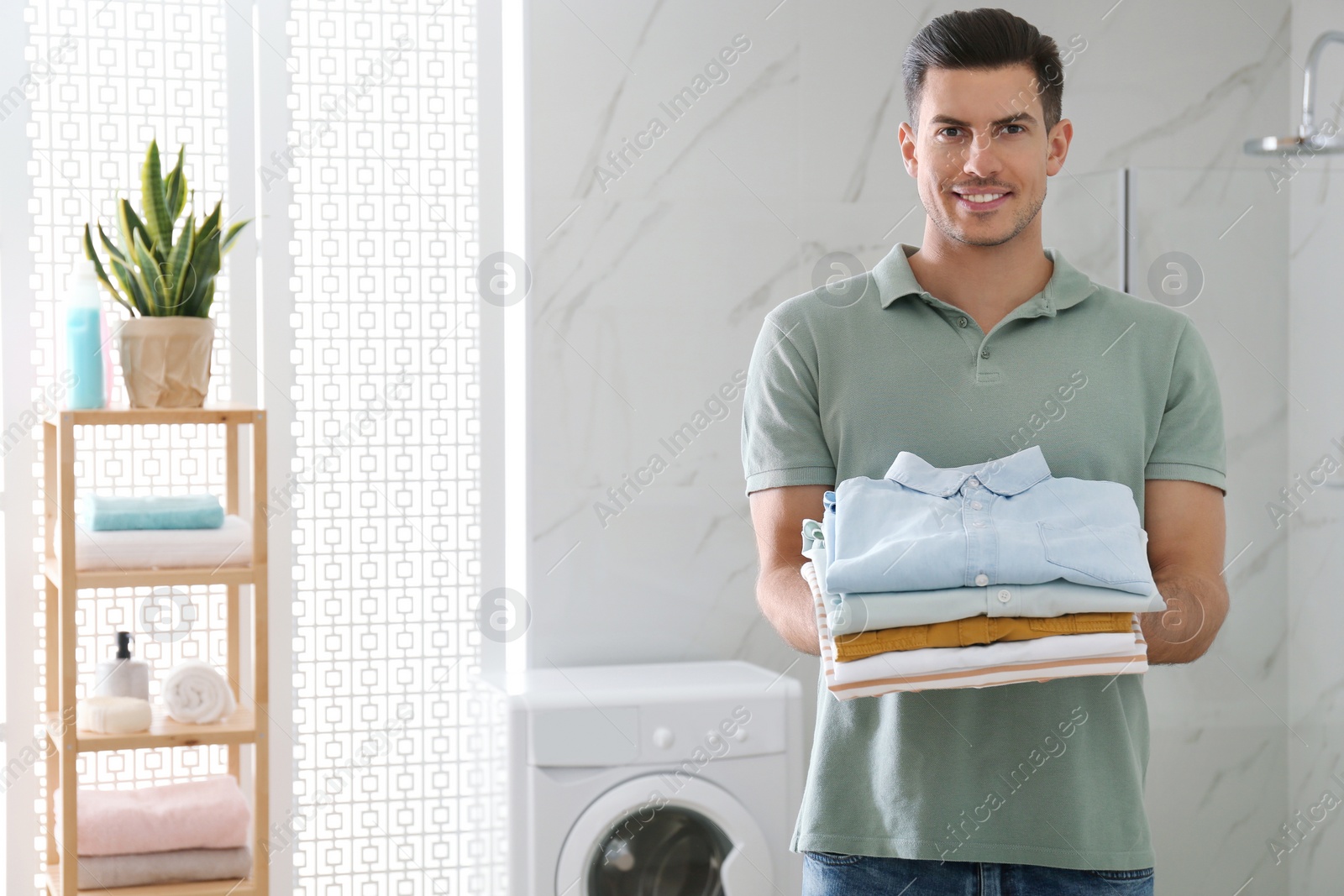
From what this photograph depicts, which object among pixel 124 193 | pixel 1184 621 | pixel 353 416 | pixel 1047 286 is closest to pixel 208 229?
pixel 124 193

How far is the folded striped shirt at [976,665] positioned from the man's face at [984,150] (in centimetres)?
40

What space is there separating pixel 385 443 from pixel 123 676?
0.66m

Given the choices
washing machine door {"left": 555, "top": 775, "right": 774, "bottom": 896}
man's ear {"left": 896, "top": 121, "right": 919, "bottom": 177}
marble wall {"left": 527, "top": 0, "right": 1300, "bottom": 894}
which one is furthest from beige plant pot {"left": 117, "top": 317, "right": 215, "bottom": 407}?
man's ear {"left": 896, "top": 121, "right": 919, "bottom": 177}

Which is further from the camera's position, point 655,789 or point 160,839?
point 655,789

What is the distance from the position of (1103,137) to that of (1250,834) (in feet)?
4.77

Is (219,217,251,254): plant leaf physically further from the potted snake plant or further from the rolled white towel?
the rolled white towel

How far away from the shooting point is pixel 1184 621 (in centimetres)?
109

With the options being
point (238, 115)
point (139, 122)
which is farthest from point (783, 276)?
point (139, 122)

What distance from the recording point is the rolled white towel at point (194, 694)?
206cm

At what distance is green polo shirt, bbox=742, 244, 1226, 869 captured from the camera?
3.66ft

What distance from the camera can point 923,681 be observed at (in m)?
1.01

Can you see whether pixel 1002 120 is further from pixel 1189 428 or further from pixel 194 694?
pixel 194 694

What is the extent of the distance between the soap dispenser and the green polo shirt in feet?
4.45

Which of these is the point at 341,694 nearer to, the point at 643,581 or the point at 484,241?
the point at 643,581
